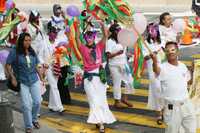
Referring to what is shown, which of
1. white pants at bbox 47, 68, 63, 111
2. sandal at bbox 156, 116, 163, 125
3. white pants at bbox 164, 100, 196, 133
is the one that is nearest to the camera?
white pants at bbox 164, 100, 196, 133

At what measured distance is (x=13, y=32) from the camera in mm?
10508

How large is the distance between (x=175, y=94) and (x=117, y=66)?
10.8 feet

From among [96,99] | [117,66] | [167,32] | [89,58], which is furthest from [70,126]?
[167,32]

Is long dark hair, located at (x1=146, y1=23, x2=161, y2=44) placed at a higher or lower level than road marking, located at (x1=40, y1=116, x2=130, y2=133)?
higher

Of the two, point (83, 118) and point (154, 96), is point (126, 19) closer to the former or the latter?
point (154, 96)

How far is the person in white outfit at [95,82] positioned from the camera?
917 centimetres

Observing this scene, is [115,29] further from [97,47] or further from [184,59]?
[184,59]

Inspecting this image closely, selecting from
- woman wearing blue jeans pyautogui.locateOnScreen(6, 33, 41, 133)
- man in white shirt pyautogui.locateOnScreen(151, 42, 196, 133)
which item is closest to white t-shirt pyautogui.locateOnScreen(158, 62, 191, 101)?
man in white shirt pyautogui.locateOnScreen(151, 42, 196, 133)

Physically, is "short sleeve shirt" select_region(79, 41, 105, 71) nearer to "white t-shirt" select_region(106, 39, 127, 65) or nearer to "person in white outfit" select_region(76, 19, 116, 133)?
"person in white outfit" select_region(76, 19, 116, 133)

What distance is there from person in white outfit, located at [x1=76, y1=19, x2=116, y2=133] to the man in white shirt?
6.18ft

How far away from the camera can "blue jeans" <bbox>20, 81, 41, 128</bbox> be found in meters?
8.70

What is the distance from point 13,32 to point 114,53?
2.02 m

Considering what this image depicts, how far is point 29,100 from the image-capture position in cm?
877

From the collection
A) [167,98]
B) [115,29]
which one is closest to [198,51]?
[115,29]
